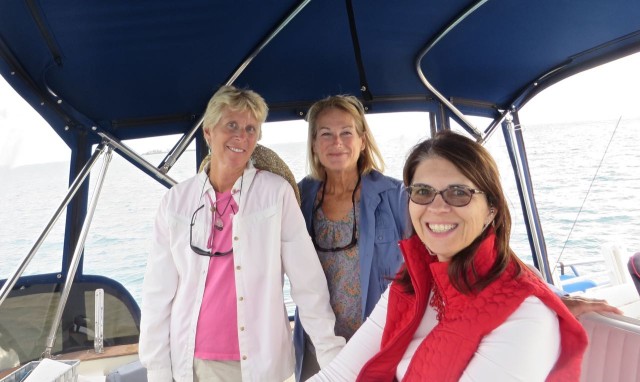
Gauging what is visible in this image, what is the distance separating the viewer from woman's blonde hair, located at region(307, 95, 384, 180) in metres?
1.89

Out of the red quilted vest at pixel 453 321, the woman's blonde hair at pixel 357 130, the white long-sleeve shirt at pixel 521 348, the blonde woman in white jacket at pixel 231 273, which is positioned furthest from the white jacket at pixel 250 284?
the white long-sleeve shirt at pixel 521 348

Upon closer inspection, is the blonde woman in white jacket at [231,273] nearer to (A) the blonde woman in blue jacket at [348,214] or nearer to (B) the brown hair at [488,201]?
(A) the blonde woman in blue jacket at [348,214]

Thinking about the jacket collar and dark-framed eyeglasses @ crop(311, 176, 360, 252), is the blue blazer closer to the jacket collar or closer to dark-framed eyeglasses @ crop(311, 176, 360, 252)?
dark-framed eyeglasses @ crop(311, 176, 360, 252)

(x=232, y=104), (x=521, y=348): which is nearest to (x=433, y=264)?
(x=521, y=348)

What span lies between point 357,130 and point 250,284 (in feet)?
2.50

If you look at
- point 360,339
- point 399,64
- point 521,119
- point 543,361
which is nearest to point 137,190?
point 399,64

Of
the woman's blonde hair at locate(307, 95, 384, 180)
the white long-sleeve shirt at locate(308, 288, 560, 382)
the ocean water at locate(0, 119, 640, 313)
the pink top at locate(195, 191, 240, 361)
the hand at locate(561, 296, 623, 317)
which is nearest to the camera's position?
the white long-sleeve shirt at locate(308, 288, 560, 382)

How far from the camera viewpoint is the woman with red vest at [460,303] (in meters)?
0.95

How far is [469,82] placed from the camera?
3.05 m

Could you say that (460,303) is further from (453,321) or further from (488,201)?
(488,201)

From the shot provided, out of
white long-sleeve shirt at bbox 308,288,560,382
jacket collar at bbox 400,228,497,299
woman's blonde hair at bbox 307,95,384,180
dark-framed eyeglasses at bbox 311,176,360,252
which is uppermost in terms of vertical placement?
woman's blonde hair at bbox 307,95,384,180

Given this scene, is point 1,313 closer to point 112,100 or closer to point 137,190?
point 112,100

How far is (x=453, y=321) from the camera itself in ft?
3.55

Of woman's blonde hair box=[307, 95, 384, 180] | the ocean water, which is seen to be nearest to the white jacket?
woman's blonde hair box=[307, 95, 384, 180]
